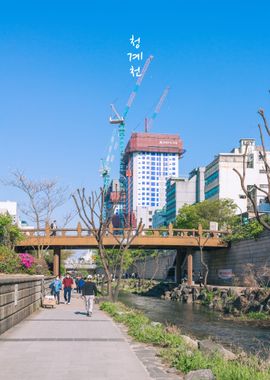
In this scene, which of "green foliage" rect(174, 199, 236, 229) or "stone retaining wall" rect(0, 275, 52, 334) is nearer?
"stone retaining wall" rect(0, 275, 52, 334)

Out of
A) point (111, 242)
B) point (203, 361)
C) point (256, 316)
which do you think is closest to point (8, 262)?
point (256, 316)

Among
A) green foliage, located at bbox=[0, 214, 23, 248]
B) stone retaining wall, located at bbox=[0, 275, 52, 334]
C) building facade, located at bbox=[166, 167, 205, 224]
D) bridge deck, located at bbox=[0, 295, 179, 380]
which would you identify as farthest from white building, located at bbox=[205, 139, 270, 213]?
bridge deck, located at bbox=[0, 295, 179, 380]

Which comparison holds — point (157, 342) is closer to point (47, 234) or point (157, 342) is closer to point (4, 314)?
point (4, 314)

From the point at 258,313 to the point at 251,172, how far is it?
3349 inches

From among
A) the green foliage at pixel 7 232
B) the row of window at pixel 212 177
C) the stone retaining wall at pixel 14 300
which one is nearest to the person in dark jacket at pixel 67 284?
the stone retaining wall at pixel 14 300

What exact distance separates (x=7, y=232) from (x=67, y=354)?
40.4m

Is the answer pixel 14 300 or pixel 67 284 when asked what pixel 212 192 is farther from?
pixel 14 300

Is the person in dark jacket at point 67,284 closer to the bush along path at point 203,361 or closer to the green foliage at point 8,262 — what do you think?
the green foliage at point 8,262

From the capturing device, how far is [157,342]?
41.5 feet

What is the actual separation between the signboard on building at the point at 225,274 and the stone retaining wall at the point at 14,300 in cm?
4155

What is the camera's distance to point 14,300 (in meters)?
16.6

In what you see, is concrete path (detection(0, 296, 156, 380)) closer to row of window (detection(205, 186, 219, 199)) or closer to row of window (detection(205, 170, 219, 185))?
row of window (detection(205, 186, 219, 199))

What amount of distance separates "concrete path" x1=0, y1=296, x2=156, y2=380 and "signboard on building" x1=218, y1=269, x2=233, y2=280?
153 ft

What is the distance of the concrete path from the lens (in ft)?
28.8
